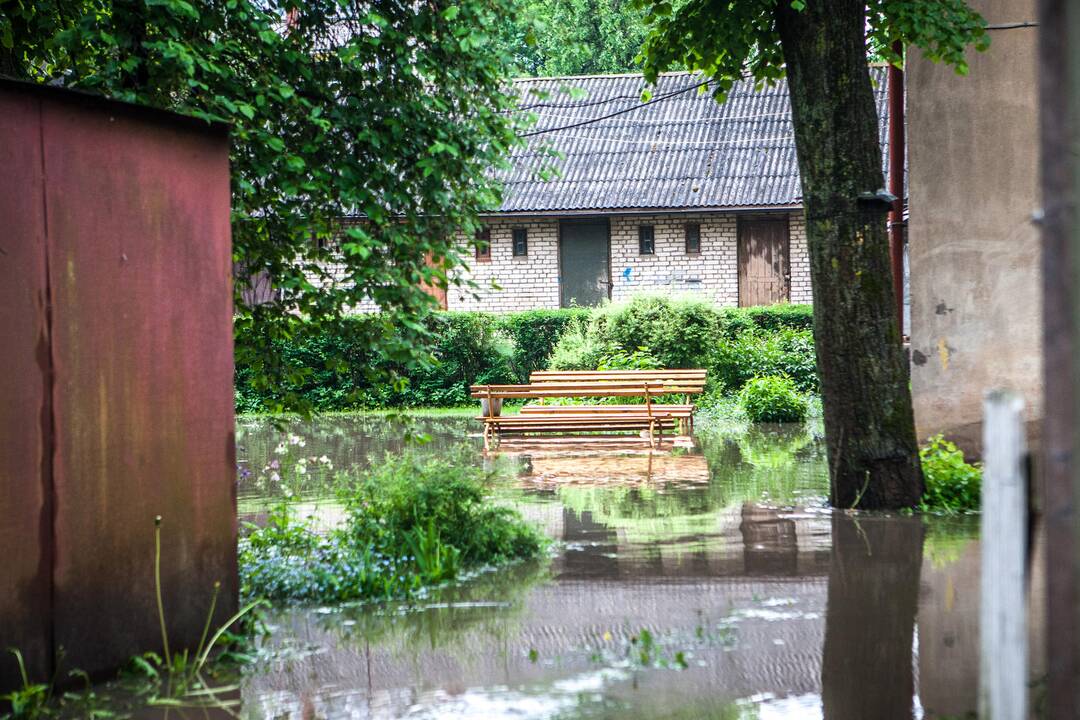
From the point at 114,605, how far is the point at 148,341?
127 cm

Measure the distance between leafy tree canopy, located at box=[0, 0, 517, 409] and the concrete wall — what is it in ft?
17.2

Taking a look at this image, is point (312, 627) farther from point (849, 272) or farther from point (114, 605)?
point (849, 272)

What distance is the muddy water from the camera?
5426 millimetres

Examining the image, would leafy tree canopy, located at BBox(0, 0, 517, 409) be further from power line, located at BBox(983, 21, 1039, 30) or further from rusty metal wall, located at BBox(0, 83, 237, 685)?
power line, located at BBox(983, 21, 1039, 30)

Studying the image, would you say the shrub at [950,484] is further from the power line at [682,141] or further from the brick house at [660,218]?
the power line at [682,141]

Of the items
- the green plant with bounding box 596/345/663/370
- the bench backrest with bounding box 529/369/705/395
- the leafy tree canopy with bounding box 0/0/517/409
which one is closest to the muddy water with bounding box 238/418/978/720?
the leafy tree canopy with bounding box 0/0/517/409

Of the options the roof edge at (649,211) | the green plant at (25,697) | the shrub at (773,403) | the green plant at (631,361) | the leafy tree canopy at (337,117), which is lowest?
the green plant at (25,697)

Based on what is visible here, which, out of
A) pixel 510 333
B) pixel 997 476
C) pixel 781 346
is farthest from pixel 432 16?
pixel 510 333

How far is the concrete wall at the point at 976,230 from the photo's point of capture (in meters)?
11.7

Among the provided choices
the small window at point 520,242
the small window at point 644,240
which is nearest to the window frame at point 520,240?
the small window at point 520,242

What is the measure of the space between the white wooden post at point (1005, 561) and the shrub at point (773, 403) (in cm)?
1674

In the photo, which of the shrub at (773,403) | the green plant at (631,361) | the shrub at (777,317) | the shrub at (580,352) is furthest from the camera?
the shrub at (777,317)

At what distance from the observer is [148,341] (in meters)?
5.99

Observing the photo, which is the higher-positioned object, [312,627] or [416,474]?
[416,474]
